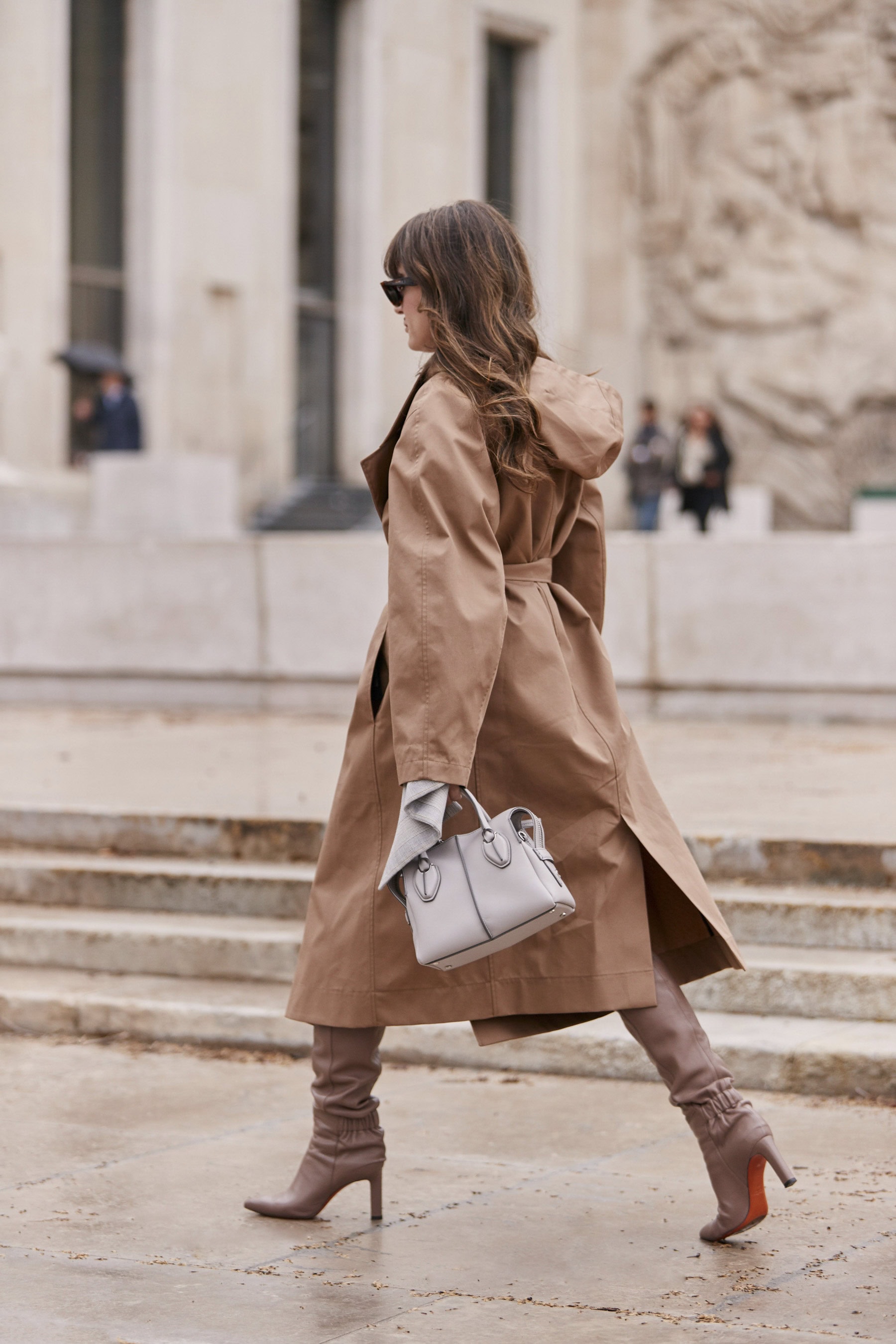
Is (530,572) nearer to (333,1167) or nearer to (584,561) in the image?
(584,561)

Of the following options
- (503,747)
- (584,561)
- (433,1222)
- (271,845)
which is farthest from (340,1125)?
(271,845)

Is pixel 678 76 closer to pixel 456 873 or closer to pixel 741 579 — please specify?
pixel 741 579

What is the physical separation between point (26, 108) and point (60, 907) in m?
17.1

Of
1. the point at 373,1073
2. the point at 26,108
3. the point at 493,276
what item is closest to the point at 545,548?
the point at 493,276

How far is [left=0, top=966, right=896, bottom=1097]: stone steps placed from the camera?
4582 mm

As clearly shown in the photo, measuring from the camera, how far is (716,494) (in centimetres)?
1972

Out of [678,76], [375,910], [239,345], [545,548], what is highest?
[678,76]

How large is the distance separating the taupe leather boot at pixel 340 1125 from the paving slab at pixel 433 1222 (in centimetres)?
Answer: 7

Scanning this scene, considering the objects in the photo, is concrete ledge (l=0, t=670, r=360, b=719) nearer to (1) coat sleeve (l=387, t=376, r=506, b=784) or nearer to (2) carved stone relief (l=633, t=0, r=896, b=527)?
(1) coat sleeve (l=387, t=376, r=506, b=784)

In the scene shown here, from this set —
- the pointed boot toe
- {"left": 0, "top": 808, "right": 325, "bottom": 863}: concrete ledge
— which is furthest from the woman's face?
{"left": 0, "top": 808, "right": 325, "bottom": 863}: concrete ledge

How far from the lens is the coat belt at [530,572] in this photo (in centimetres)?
347

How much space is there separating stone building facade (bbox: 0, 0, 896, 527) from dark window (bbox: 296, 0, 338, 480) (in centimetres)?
4

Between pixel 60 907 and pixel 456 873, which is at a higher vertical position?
pixel 456 873

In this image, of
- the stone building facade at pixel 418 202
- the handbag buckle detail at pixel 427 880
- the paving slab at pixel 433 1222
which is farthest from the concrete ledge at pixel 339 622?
the stone building facade at pixel 418 202
